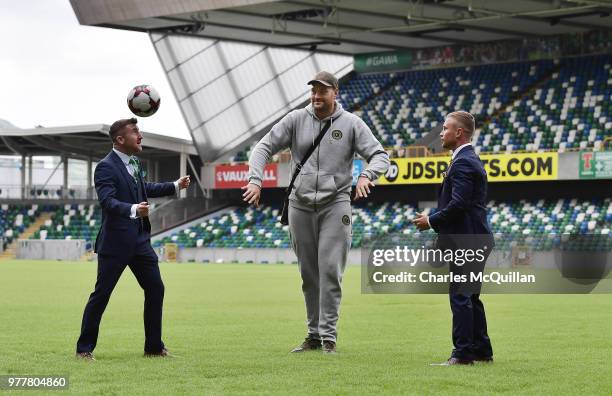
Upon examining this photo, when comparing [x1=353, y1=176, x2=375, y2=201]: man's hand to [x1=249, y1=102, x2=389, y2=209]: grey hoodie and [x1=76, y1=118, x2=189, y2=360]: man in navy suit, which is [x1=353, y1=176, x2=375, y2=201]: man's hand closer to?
[x1=249, y1=102, x2=389, y2=209]: grey hoodie

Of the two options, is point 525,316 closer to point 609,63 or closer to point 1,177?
point 609,63

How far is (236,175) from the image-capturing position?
51562 mm

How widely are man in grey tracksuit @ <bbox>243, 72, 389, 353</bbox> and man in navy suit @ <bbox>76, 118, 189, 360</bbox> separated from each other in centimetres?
98

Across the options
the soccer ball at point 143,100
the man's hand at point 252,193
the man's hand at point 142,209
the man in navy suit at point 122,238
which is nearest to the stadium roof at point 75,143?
the soccer ball at point 143,100

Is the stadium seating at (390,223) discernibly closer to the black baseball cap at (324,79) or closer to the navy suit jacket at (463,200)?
the black baseball cap at (324,79)

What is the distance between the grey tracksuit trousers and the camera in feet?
30.9

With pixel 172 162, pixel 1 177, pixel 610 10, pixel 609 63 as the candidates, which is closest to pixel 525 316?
pixel 610 10

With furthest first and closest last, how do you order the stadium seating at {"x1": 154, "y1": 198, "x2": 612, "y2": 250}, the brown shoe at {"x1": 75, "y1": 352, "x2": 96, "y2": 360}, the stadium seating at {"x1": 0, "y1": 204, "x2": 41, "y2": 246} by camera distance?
the stadium seating at {"x1": 0, "y1": 204, "x2": 41, "y2": 246}
the stadium seating at {"x1": 154, "y1": 198, "x2": 612, "y2": 250}
the brown shoe at {"x1": 75, "y1": 352, "x2": 96, "y2": 360}

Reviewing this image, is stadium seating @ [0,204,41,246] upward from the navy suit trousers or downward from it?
upward

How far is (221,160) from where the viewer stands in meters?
53.8

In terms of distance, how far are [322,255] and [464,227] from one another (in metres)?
1.44

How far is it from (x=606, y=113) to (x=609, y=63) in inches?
135

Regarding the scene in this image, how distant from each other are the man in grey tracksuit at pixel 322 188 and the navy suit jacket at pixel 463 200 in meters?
0.91

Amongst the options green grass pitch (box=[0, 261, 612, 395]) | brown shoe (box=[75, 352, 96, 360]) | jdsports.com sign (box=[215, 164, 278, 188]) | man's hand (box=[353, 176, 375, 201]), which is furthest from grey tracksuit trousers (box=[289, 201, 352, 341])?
jdsports.com sign (box=[215, 164, 278, 188])
